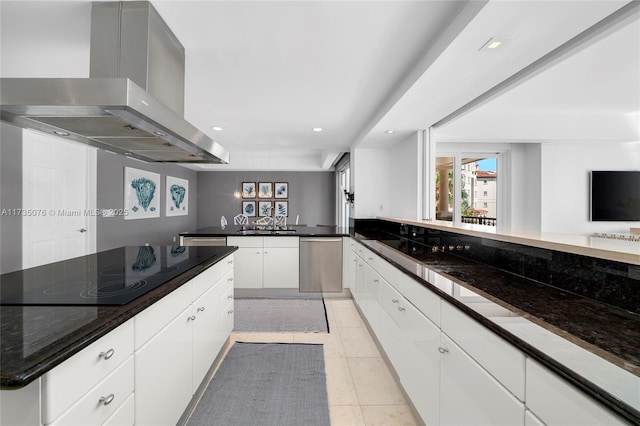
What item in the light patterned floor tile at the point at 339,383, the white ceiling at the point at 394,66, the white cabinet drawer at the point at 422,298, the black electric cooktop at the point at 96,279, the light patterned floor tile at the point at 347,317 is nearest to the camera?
the black electric cooktop at the point at 96,279

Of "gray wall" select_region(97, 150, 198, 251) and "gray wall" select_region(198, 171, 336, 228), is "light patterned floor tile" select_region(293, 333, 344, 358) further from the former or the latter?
"gray wall" select_region(198, 171, 336, 228)

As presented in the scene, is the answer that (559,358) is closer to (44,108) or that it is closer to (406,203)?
(44,108)

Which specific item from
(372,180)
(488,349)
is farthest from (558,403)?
(372,180)

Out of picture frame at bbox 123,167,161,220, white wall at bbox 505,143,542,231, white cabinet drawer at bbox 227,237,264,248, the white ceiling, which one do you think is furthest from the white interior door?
white wall at bbox 505,143,542,231

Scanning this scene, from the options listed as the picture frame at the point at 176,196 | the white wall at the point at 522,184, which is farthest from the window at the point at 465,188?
the picture frame at the point at 176,196

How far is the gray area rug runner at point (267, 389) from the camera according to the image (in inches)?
66.4

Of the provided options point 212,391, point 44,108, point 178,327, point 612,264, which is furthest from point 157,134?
point 612,264

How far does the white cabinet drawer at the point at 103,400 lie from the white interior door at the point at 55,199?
2.84m

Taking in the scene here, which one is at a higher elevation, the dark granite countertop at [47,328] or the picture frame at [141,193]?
the picture frame at [141,193]

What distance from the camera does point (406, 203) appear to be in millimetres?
3734

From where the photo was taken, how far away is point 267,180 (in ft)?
24.8

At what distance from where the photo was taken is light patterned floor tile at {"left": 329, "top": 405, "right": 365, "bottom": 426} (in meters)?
1.66

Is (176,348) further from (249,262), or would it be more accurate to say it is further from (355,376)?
(249,262)

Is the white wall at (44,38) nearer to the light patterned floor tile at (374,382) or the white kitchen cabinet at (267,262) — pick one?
the white kitchen cabinet at (267,262)
